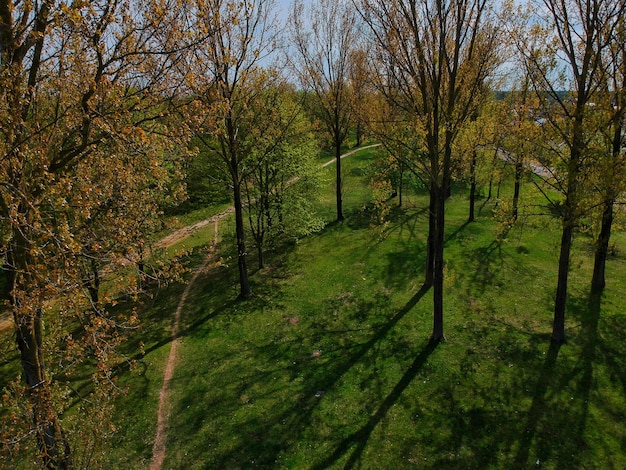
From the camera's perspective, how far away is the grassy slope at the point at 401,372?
35.7 feet

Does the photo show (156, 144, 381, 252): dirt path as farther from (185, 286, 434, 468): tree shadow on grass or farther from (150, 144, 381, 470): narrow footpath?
(185, 286, 434, 468): tree shadow on grass

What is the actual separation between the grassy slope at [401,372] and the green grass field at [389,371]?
0.05 metres

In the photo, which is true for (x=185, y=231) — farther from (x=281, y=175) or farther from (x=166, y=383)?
(x=166, y=383)

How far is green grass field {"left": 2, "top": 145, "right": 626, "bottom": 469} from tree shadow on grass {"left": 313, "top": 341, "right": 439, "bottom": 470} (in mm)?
41

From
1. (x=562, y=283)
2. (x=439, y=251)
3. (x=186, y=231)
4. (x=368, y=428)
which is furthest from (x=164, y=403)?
(x=186, y=231)

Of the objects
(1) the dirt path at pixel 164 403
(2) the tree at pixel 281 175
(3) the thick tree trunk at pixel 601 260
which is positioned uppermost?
(2) the tree at pixel 281 175

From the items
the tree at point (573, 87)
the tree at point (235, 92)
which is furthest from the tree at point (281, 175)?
the tree at point (573, 87)

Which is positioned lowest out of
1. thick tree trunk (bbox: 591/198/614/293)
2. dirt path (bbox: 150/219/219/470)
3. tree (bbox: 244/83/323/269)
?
dirt path (bbox: 150/219/219/470)

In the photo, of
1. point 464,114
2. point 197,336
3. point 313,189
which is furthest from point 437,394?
point 313,189

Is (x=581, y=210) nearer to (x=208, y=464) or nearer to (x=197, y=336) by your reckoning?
(x=208, y=464)

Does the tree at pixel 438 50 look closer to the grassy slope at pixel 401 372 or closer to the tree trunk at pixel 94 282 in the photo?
the grassy slope at pixel 401 372

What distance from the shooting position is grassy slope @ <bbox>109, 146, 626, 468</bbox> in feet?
35.7

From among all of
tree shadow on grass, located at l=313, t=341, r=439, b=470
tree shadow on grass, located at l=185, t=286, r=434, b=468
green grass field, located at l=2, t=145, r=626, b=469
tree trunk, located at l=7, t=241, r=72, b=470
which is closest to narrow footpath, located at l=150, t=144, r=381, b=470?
green grass field, located at l=2, t=145, r=626, b=469

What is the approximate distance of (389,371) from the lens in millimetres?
14070
